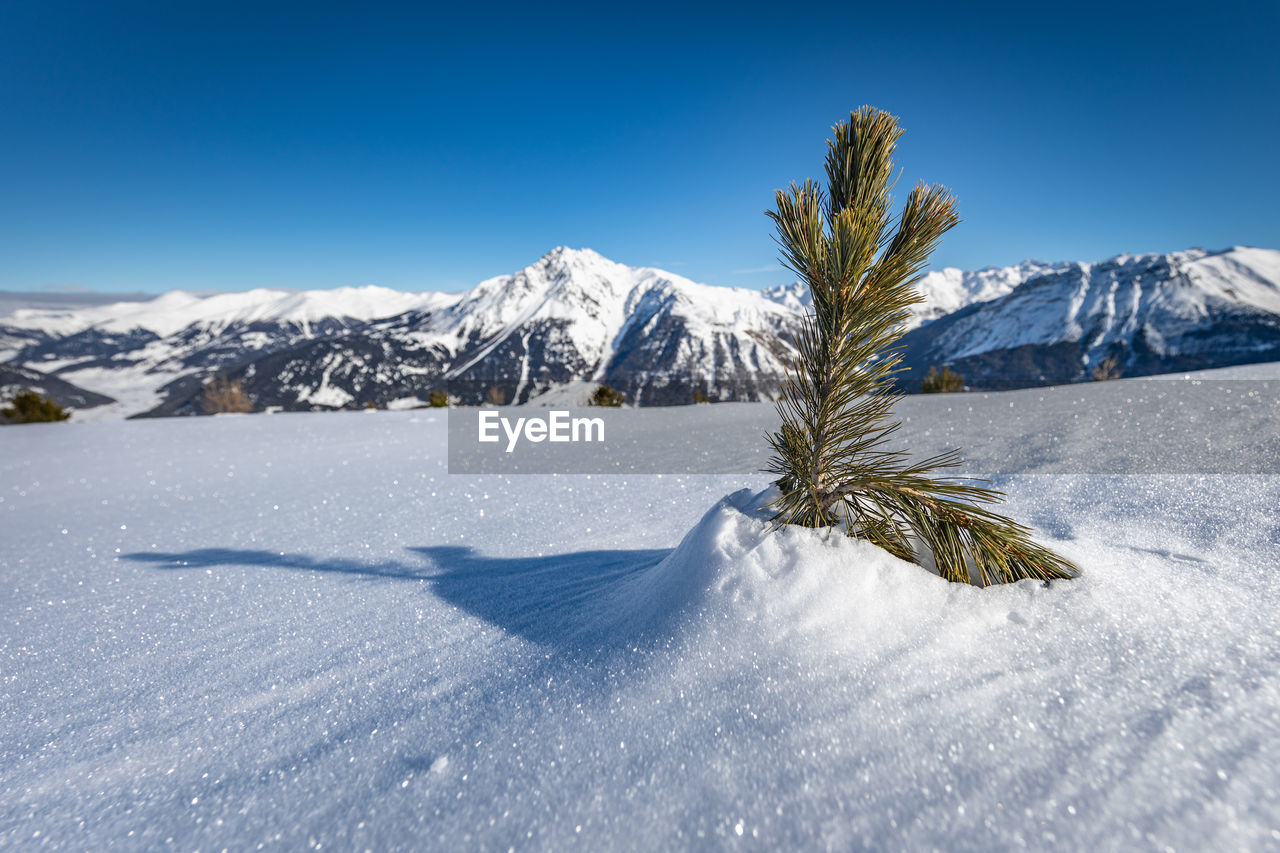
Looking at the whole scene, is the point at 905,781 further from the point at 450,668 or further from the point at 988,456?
the point at 988,456

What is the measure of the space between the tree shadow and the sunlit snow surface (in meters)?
0.04

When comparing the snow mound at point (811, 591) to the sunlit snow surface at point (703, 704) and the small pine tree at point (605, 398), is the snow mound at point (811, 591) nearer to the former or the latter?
the sunlit snow surface at point (703, 704)

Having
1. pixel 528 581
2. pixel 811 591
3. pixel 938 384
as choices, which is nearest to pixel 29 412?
pixel 528 581

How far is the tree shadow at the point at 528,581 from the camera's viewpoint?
2.49 meters

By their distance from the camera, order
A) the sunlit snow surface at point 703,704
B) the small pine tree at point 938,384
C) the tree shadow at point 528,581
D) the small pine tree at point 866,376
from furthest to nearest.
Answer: the small pine tree at point 938,384
the tree shadow at point 528,581
the small pine tree at point 866,376
the sunlit snow surface at point 703,704

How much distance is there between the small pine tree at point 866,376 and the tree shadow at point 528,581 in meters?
1.01

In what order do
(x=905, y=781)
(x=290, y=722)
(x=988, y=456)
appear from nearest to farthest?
(x=905, y=781) → (x=290, y=722) → (x=988, y=456)

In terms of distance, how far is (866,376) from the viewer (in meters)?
2.28

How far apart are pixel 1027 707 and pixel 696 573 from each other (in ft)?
3.87

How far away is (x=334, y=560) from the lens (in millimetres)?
4613

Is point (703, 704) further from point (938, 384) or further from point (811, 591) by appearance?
point (938, 384)

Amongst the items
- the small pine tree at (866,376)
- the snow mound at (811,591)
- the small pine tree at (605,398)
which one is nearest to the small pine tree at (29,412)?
the small pine tree at (605,398)

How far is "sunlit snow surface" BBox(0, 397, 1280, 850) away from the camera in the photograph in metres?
1.34

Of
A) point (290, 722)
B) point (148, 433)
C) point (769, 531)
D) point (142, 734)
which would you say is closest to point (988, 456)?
point (769, 531)
